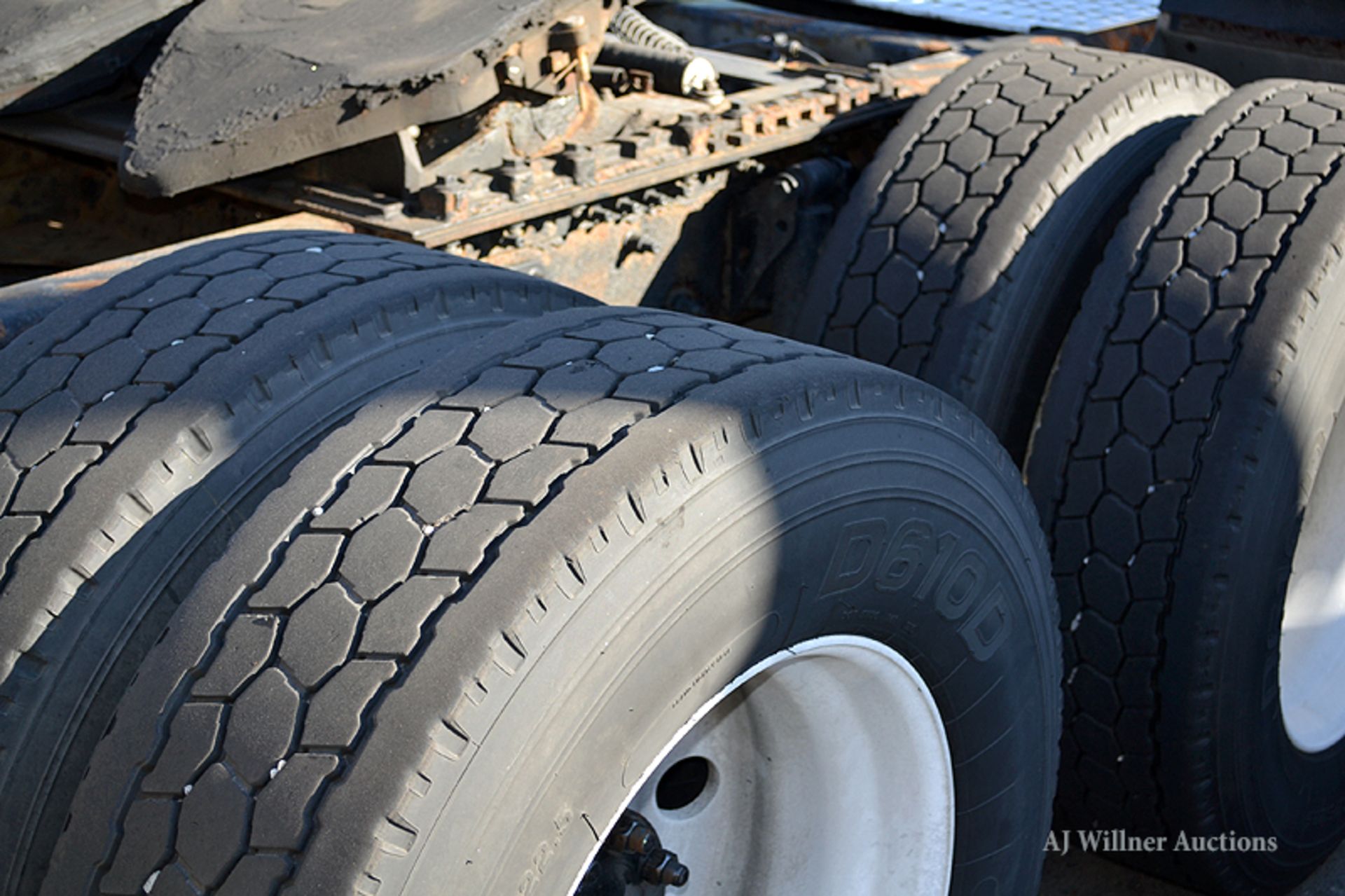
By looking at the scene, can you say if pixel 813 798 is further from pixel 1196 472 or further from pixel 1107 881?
pixel 1107 881

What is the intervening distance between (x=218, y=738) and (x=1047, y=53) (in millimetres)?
2643

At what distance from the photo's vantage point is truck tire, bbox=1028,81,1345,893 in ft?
8.36

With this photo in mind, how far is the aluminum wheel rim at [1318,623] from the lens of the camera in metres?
3.02

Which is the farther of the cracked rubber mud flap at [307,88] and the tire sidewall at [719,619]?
the cracked rubber mud flap at [307,88]

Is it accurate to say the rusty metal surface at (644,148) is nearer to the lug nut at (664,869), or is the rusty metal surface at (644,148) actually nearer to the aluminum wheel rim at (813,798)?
the aluminum wheel rim at (813,798)

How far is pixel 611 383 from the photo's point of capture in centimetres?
169

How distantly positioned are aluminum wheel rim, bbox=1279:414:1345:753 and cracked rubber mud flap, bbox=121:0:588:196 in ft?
6.17

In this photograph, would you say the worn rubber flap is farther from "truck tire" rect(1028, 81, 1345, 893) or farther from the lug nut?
the lug nut

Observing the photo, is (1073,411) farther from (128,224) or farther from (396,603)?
(128,224)

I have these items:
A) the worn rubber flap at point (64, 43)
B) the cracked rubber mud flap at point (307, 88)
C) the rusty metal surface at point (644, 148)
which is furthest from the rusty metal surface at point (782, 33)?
the worn rubber flap at point (64, 43)

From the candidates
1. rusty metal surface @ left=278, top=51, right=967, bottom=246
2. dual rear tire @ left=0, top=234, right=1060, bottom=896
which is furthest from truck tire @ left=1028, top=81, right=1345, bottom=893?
rusty metal surface @ left=278, top=51, right=967, bottom=246

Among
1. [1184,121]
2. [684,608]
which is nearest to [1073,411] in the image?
[1184,121]

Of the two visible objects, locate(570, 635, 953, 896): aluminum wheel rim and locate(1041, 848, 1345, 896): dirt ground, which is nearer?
locate(570, 635, 953, 896): aluminum wheel rim

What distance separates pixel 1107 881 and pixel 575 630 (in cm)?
212
